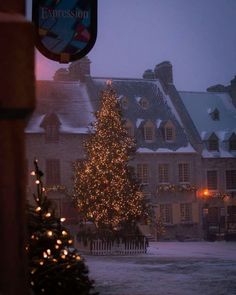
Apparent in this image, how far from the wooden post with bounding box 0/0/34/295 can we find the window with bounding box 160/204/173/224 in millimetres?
34745

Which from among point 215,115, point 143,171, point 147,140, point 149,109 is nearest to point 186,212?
point 143,171

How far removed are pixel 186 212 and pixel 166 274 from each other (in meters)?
21.1

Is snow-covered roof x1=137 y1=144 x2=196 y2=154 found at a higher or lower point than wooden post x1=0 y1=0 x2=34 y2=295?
higher

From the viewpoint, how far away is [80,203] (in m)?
24.8

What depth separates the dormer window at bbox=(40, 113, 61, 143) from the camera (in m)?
33.5

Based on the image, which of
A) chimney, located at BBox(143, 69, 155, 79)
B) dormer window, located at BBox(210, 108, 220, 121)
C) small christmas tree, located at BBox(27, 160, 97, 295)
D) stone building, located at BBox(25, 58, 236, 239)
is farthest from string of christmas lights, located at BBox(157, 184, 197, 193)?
small christmas tree, located at BBox(27, 160, 97, 295)

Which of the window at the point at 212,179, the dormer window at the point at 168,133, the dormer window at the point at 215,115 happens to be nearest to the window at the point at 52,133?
the dormer window at the point at 168,133

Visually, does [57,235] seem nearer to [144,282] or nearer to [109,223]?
[144,282]

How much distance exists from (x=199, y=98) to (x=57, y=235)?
3853 cm

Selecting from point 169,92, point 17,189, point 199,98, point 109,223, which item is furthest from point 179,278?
point 199,98

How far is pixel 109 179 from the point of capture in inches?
968

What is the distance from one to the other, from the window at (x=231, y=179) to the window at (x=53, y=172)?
12.6 m

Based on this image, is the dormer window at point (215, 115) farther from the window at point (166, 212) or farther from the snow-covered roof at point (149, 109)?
the window at point (166, 212)

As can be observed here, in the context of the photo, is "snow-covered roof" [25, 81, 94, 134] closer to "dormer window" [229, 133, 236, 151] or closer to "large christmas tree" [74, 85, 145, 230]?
"large christmas tree" [74, 85, 145, 230]
